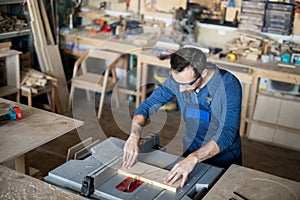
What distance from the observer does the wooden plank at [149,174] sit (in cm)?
189

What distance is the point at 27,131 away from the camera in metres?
2.41

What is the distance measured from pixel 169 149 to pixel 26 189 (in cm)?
196

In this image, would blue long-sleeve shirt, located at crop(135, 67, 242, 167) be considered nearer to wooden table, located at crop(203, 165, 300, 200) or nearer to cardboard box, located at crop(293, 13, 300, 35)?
wooden table, located at crop(203, 165, 300, 200)

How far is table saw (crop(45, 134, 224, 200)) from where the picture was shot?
1822 mm

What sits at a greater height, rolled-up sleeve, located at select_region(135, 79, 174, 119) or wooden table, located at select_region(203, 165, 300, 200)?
rolled-up sleeve, located at select_region(135, 79, 174, 119)

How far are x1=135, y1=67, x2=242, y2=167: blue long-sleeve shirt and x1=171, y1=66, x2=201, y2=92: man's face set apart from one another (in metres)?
0.10

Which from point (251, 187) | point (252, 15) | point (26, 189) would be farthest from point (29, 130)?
point (252, 15)

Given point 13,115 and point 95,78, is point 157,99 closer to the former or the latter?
point 13,115

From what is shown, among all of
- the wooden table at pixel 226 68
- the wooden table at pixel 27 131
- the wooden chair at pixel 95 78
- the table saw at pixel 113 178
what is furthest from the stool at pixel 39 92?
the table saw at pixel 113 178

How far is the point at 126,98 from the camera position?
5.04 m

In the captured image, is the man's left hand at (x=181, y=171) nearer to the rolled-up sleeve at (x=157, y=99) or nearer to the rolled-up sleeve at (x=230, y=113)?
the rolled-up sleeve at (x=230, y=113)

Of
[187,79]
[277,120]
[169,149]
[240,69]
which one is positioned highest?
[187,79]

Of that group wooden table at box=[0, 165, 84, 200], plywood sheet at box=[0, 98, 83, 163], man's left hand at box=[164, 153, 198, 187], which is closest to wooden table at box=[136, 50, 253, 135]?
plywood sheet at box=[0, 98, 83, 163]

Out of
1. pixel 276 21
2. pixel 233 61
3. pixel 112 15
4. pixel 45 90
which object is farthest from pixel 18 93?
pixel 276 21
